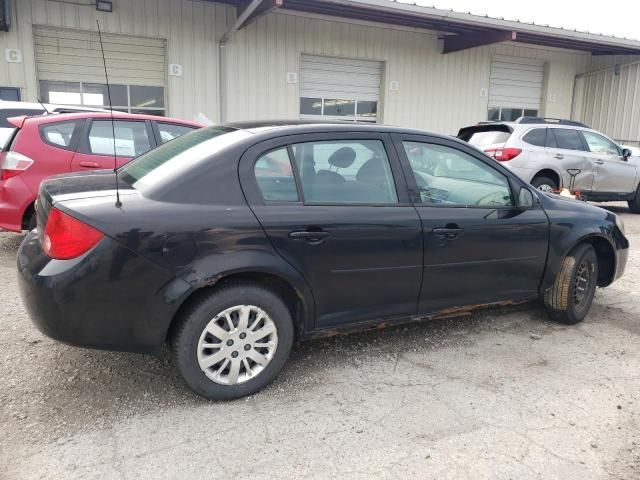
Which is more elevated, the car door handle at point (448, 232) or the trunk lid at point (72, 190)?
the trunk lid at point (72, 190)

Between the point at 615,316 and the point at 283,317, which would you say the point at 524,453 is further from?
the point at 615,316

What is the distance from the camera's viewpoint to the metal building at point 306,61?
35.7ft

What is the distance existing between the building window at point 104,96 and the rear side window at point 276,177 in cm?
941

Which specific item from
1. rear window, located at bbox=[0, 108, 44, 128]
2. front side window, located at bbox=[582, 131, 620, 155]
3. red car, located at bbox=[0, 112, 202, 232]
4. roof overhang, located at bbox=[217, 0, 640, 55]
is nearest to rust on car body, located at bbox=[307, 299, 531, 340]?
red car, located at bbox=[0, 112, 202, 232]

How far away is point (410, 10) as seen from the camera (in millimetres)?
12391

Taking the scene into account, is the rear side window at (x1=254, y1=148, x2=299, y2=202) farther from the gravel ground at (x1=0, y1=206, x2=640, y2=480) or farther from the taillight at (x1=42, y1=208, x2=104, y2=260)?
the gravel ground at (x1=0, y1=206, x2=640, y2=480)

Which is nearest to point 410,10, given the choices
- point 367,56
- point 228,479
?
point 367,56

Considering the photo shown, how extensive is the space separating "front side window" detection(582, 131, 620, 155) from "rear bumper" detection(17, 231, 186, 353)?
9.63 meters

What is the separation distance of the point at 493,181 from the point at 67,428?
10.2ft

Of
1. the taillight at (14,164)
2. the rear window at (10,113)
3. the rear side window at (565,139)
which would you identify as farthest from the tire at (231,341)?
the rear side window at (565,139)

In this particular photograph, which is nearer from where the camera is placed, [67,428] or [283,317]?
[67,428]

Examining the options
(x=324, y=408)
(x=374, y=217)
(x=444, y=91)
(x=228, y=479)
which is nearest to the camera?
(x=228, y=479)

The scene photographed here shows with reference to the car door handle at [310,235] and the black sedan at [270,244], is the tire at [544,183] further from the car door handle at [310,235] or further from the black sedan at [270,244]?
the car door handle at [310,235]

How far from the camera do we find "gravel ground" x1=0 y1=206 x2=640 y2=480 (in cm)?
254
